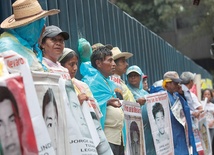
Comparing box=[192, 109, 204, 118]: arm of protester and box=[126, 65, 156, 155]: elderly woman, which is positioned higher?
box=[126, 65, 156, 155]: elderly woman

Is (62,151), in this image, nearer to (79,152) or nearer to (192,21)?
(79,152)

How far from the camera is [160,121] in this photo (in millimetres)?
10195

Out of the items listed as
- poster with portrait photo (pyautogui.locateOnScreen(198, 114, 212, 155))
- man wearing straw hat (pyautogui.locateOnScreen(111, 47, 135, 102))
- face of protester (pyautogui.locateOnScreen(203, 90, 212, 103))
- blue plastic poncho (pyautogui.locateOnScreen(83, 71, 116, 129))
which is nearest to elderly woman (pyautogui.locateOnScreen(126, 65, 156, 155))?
man wearing straw hat (pyautogui.locateOnScreen(111, 47, 135, 102))

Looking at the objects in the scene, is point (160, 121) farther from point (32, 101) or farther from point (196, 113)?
point (32, 101)

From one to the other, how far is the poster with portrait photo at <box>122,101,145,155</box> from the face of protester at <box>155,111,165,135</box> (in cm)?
87

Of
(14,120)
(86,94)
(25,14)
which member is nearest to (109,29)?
(86,94)

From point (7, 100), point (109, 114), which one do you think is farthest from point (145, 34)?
point (7, 100)

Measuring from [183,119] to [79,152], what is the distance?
5.87 meters

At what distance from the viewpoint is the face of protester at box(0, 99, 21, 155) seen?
13.5 feet

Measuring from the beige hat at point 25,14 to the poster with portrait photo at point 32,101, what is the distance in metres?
1.36

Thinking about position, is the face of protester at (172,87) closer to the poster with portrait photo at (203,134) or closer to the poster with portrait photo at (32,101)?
the poster with portrait photo at (203,134)

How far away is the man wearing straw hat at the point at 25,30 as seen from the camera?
607 centimetres

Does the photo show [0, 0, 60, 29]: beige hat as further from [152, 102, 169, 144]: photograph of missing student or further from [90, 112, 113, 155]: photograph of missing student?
[152, 102, 169, 144]: photograph of missing student

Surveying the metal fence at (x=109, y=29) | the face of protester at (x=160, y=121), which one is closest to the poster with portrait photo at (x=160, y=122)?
the face of protester at (x=160, y=121)
